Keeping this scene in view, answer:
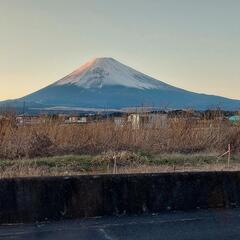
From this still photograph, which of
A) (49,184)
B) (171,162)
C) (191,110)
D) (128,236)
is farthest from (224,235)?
(191,110)

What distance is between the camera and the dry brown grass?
1768 centimetres

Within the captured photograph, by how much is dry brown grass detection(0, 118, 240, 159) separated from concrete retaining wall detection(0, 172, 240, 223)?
30.5ft

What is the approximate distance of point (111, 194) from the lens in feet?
26.2

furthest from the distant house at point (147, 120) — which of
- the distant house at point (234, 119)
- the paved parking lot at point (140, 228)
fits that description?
the paved parking lot at point (140, 228)

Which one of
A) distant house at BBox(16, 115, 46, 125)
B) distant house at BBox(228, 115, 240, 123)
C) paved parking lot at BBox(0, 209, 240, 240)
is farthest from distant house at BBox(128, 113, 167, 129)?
paved parking lot at BBox(0, 209, 240, 240)

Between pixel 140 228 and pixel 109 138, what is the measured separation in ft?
39.0

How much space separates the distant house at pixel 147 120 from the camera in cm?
1981

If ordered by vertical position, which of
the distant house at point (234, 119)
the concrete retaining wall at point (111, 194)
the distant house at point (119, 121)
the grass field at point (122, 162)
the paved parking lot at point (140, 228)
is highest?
the distant house at point (234, 119)

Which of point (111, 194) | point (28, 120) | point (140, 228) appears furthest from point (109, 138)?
point (140, 228)

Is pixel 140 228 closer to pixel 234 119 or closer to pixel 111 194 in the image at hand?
pixel 111 194

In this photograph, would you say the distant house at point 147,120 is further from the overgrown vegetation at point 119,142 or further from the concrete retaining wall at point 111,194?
the concrete retaining wall at point 111,194

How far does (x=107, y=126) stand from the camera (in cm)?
1911

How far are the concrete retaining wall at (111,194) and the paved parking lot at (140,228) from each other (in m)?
0.22

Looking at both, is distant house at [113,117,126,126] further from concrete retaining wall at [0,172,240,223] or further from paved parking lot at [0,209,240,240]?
paved parking lot at [0,209,240,240]
